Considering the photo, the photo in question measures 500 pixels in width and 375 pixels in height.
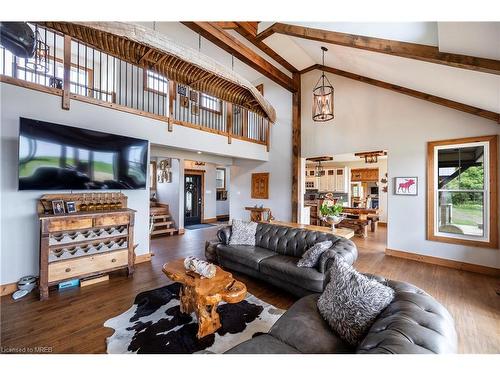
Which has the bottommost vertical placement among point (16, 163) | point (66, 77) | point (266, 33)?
point (16, 163)

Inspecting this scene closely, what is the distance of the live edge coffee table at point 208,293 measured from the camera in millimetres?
1997

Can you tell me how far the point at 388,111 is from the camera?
4766mm

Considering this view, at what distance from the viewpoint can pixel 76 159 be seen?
3.18 m

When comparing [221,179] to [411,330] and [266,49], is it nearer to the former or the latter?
[266,49]

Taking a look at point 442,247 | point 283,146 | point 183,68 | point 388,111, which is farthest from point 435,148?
point 183,68

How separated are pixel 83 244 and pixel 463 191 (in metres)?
6.45

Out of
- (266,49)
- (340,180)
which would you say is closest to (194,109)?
(266,49)

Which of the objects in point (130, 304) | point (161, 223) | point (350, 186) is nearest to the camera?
point (130, 304)

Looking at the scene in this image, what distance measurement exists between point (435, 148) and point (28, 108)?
6.76 metres

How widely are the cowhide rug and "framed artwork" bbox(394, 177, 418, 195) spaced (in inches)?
150

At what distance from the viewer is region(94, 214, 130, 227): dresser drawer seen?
10.5 ft

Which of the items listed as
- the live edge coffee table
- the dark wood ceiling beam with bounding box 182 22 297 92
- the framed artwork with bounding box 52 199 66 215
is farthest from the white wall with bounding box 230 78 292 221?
the framed artwork with bounding box 52 199 66 215

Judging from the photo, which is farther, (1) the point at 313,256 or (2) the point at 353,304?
(1) the point at 313,256

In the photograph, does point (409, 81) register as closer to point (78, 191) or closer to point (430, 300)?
point (430, 300)
